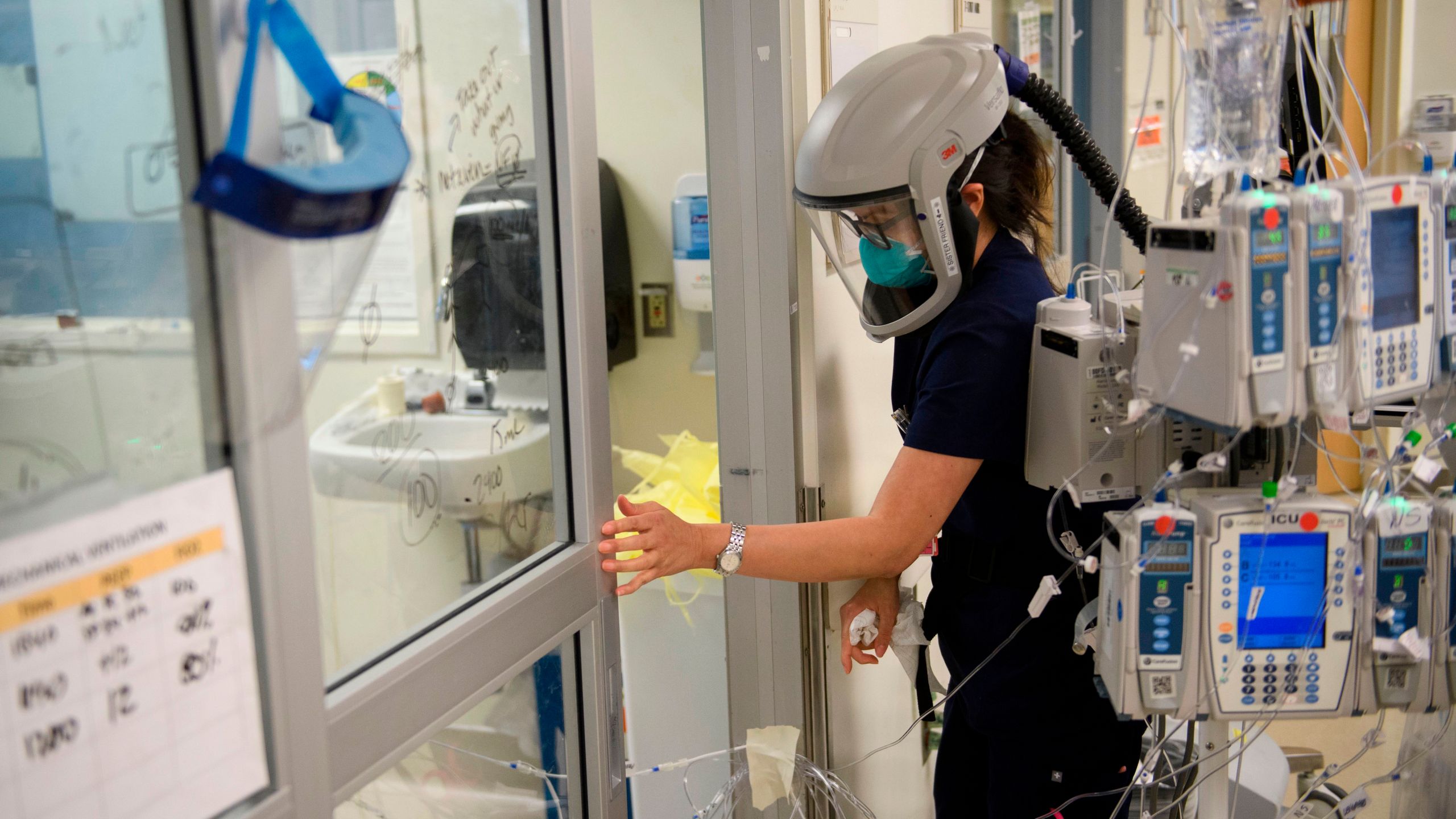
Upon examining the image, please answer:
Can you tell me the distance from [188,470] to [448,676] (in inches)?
15.4

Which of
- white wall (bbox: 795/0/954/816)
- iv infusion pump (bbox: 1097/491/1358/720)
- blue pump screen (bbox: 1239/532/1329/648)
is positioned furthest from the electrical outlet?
blue pump screen (bbox: 1239/532/1329/648)

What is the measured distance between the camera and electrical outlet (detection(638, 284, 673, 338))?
95.9 inches

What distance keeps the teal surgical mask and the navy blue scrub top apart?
6 centimetres

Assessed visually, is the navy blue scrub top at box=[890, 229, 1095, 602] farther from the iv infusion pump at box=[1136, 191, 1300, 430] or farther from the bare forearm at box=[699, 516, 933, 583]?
the iv infusion pump at box=[1136, 191, 1300, 430]

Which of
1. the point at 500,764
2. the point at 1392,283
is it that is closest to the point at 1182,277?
the point at 1392,283

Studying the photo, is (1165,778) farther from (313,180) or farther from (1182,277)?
(313,180)

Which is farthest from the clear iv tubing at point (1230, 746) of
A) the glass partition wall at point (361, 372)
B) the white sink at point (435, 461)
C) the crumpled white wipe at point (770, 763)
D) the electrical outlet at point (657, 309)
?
the electrical outlet at point (657, 309)

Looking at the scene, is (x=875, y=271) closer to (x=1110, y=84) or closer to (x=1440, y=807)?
(x=1440, y=807)

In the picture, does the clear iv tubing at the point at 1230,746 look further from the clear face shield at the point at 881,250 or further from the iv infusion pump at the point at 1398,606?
the clear face shield at the point at 881,250

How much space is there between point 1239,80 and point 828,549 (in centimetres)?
77

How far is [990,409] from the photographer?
149 cm

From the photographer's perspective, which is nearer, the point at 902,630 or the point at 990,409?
the point at 990,409

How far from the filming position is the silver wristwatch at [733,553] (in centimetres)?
144

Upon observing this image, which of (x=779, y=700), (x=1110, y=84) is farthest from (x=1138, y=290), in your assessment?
(x=1110, y=84)
